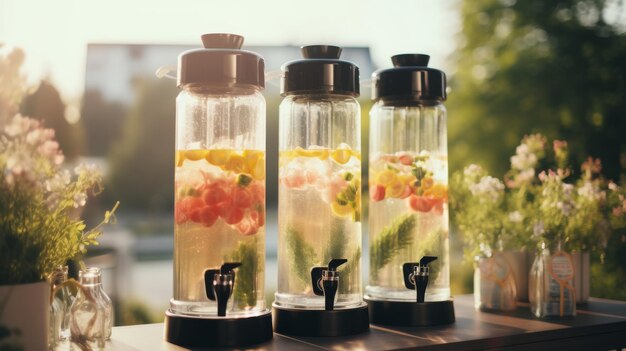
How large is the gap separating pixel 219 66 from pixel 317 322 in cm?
48

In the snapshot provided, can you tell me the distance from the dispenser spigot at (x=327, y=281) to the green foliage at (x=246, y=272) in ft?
0.36

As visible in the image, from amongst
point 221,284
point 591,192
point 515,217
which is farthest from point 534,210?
point 221,284

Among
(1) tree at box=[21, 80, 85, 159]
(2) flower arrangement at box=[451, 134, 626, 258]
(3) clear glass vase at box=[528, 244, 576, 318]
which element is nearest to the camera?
(3) clear glass vase at box=[528, 244, 576, 318]

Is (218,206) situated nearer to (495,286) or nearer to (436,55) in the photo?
(495,286)

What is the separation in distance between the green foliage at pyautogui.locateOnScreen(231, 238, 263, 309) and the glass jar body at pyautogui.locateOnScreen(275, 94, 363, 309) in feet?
0.32

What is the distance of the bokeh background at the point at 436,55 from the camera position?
10.6 feet

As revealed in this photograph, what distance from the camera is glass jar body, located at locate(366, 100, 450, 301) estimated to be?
1.41 metres

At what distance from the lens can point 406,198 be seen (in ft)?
4.65

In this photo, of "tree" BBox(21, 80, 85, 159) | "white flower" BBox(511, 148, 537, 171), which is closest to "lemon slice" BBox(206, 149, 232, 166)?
"white flower" BBox(511, 148, 537, 171)

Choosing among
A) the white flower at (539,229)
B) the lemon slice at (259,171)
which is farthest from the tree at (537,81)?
the lemon slice at (259,171)

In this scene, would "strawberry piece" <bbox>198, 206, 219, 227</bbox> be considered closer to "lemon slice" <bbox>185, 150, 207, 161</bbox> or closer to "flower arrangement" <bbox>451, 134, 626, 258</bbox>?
"lemon slice" <bbox>185, 150, 207, 161</bbox>

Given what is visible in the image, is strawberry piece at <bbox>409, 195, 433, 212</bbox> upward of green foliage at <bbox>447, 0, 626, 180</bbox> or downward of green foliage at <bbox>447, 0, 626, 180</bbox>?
downward

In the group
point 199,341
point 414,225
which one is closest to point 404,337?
point 414,225

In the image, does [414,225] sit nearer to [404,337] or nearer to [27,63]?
[404,337]
